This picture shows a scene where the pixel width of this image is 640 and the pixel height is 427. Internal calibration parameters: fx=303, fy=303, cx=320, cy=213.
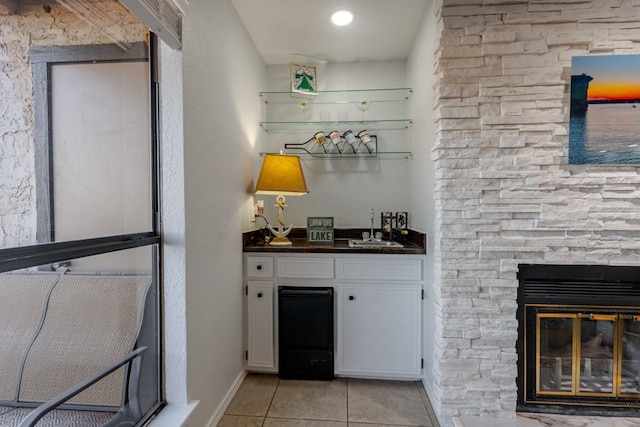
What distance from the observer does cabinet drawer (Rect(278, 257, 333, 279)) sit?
2.13 meters

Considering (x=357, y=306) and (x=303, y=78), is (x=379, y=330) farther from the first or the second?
(x=303, y=78)

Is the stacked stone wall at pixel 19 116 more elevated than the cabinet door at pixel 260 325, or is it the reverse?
the stacked stone wall at pixel 19 116

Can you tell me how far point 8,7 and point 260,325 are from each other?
195 cm

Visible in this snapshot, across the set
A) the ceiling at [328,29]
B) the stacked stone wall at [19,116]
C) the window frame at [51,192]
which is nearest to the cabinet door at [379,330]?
the window frame at [51,192]

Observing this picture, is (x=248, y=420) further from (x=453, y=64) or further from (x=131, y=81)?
(x=453, y=64)

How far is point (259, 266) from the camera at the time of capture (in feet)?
7.14

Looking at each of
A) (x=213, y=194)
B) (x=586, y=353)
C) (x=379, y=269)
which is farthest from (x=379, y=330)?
(x=213, y=194)

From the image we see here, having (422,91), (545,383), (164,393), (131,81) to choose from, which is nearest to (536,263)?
(545,383)

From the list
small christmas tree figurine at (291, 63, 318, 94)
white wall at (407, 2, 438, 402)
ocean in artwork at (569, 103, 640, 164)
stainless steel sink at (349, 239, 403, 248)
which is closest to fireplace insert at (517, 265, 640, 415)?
white wall at (407, 2, 438, 402)

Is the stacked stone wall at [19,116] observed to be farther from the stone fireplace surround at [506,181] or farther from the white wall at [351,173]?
the white wall at [351,173]

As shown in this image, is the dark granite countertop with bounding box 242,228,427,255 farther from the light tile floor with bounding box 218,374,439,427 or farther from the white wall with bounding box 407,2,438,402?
the light tile floor with bounding box 218,374,439,427

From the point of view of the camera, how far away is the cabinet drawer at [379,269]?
2.07 meters

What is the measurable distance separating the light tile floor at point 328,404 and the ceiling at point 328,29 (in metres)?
2.53

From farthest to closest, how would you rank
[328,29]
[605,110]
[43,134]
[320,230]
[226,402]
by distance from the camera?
[320,230] → [328,29] → [226,402] → [605,110] → [43,134]
